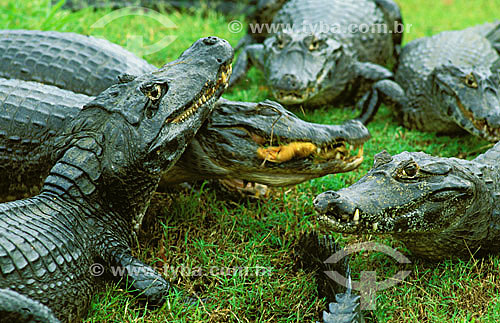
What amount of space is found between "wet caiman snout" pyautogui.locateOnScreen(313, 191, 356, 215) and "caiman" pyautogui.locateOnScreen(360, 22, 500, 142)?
212 centimetres

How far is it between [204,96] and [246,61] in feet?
9.20

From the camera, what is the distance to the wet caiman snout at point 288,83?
4707mm

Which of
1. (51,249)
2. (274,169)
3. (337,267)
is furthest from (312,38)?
(51,249)

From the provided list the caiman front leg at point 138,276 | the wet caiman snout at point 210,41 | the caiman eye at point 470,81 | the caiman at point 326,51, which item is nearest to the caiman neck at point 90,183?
the caiman front leg at point 138,276

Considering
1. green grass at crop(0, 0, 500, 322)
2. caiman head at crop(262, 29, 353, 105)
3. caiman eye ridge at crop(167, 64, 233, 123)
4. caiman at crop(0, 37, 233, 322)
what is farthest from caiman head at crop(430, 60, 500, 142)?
caiman at crop(0, 37, 233, 322)

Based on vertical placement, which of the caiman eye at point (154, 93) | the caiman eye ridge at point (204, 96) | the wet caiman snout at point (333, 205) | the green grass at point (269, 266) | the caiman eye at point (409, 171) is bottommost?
the green grass at point (269, 266)

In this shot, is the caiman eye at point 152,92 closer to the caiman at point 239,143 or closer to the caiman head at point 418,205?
the caiman at point 239,143

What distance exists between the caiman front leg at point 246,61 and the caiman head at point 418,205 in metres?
3.03

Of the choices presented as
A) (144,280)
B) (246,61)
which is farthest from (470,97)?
(144,280)

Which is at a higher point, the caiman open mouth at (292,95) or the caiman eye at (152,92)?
the caiman eye at (152,92)

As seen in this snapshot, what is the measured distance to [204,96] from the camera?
3.18 meters

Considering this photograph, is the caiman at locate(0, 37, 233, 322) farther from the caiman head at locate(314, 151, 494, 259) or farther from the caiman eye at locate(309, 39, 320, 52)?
the caiman eye at locate(309, 39, 320, 52)

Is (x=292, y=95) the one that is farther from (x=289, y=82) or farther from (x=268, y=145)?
(x=268, y=145)

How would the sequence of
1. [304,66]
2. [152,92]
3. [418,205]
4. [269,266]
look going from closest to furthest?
[418,205]
[152,92]
[269,266]
[304,66]
